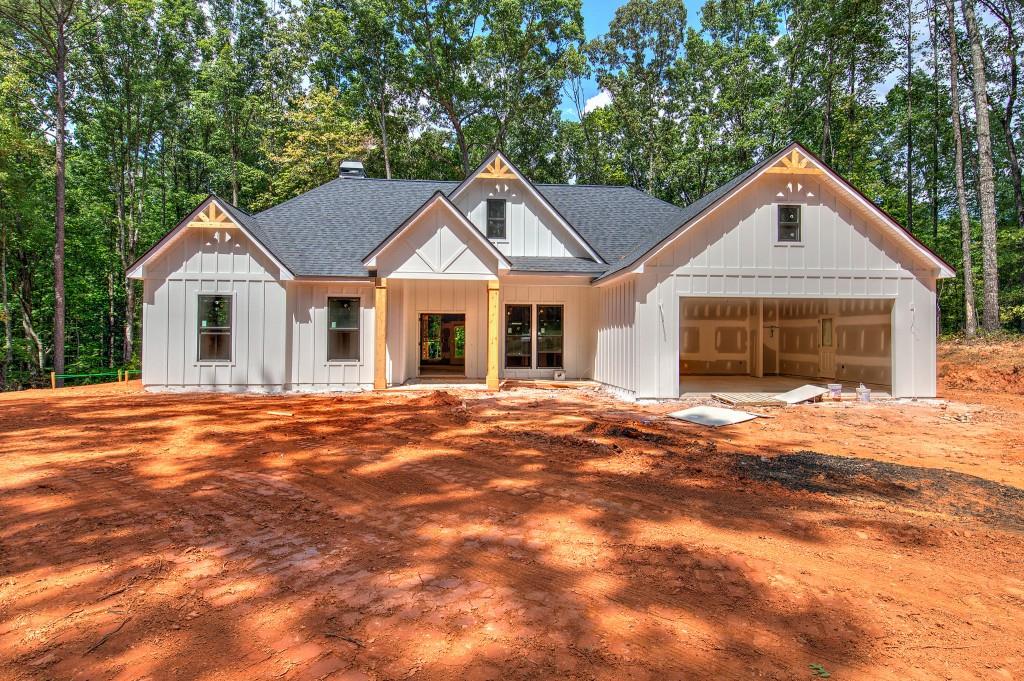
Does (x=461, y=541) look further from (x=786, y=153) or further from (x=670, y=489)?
(x=786, y=153)

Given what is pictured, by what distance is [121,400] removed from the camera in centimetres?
1199

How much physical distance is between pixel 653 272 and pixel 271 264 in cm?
945

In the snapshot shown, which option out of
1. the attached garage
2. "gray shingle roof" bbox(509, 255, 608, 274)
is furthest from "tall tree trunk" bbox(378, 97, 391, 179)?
the attached garage

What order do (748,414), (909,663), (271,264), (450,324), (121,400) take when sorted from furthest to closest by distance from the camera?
1. (450,324)
2. (271,264)
3. (121,400)
4. (748,414)
5. (909,663)

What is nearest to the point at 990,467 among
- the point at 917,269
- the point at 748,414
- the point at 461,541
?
the point at 748,414

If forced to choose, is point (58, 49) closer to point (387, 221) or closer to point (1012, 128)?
point (387, 221)

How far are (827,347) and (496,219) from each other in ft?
37.8

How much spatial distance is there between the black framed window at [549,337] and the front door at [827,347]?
8830 millimetres

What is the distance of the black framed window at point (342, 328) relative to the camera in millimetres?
14455

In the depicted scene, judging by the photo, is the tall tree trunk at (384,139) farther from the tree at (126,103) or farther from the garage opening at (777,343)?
the garage opening at (777,343)

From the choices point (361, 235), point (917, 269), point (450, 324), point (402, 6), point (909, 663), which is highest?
point (402, 6)

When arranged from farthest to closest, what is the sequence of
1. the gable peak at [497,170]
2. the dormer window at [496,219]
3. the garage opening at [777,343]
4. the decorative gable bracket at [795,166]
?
the dormer window at [496,219] < the gable peak at [497,170] < the garage opening at [777,343] < the decorative gable bracket at [795,166]

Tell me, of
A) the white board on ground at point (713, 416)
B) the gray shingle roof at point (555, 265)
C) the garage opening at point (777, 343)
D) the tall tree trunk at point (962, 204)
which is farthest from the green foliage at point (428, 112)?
the white board on ground at point (713, 416)

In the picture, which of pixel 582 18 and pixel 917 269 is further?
pixel 582 18
